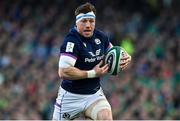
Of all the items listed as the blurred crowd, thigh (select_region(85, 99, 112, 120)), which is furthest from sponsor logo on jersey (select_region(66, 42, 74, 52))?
the blurred crowd

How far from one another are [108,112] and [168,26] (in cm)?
967

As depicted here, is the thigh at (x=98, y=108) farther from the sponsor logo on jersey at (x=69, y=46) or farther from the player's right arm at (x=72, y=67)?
the sponsor logo on jersey at (x=69, y=46)

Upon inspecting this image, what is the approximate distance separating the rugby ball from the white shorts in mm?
411

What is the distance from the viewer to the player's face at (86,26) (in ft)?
33.4

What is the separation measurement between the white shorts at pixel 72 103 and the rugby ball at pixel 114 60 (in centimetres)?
41

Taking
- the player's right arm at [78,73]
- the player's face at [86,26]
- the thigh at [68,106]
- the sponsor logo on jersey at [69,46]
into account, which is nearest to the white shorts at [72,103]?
the thigh at [68,106]

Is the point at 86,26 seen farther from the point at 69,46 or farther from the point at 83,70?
the point at 83,70

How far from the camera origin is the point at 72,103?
10.3 meters

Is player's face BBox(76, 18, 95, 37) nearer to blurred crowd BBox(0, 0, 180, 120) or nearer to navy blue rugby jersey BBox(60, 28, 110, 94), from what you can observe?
navy blue rugby jersey BBox(60, 28, 110, 94)

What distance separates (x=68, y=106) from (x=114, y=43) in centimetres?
906

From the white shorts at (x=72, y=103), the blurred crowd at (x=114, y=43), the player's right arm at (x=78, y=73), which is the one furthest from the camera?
the blurred crowd at (x=114, y=43)

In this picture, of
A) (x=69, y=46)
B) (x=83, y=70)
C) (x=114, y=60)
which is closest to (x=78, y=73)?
(x=83, y=70)

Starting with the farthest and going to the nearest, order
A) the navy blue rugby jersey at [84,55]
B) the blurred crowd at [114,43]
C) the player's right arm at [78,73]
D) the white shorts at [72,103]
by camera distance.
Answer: the blurred crowd at [114,43] → the white shorts at [72,103] → the navy blue rugby jersey at [84,55] → the player's right arm at [78,73]

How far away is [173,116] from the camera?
52.7 ft
